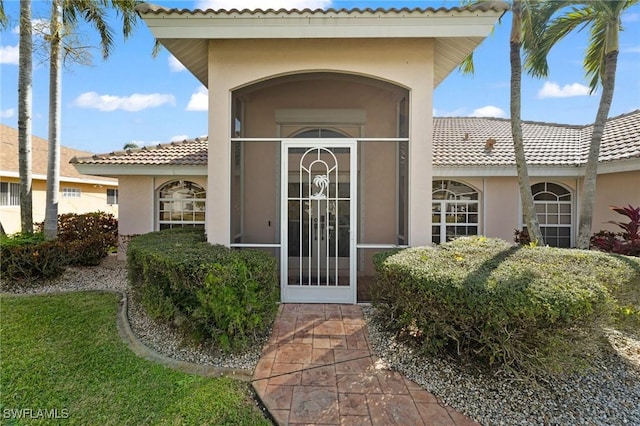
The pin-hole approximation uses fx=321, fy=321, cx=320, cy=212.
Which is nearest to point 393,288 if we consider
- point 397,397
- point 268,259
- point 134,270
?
point 397,397

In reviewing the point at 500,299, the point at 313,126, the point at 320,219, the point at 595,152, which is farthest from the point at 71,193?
the point at 595,152

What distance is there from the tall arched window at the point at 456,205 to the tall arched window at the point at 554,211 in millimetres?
1998

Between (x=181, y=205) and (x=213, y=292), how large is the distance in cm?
800

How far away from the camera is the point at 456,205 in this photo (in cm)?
1102

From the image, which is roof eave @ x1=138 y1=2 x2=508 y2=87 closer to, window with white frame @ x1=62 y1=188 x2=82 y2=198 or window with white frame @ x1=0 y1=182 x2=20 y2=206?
window with white frame @ x1=0 y1=182 x2=20 y2=206

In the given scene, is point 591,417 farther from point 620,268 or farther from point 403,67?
point 403,67

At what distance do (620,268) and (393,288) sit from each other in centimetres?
305

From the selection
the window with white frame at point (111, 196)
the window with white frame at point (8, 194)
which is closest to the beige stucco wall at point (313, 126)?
the window with white frame at point (8, 194)

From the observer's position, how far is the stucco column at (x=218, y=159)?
6270mm

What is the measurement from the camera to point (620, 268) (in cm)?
436

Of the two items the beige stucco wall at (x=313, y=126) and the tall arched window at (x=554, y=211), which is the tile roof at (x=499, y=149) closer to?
the tall arched window at (x=554, y=211)

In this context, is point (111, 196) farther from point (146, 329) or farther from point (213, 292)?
point (213, 292)

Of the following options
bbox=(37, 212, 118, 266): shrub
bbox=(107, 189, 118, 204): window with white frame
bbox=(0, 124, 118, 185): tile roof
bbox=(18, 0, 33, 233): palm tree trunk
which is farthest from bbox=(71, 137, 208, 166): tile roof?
bbox=(107, 189, 118, 204): window with white frame

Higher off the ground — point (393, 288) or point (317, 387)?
point (393, 288)
